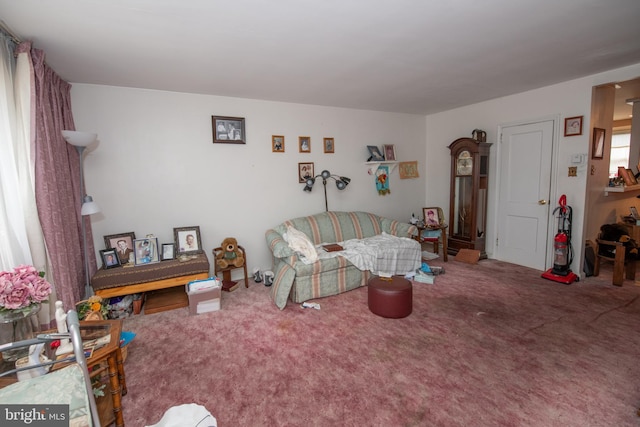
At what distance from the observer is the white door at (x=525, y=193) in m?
3.91

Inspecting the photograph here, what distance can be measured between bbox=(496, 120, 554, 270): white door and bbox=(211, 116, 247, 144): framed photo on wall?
365cm

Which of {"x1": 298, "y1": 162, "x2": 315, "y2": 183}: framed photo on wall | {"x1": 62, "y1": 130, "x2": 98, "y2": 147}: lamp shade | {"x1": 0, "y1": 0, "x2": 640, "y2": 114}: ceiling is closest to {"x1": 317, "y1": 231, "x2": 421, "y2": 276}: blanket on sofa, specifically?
{"x1": 298, "y1": 162, "x2": 315, "y2": 183}: framed photo on wall

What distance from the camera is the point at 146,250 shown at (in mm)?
3277

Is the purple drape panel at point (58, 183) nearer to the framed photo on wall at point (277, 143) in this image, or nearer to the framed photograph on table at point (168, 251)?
the framed photograph on table at point (168, 251)

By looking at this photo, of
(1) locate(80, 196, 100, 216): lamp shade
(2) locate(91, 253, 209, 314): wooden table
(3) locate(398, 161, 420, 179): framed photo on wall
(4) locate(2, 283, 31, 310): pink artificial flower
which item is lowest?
(2) locate(91, 253, 209, 314): wooden table

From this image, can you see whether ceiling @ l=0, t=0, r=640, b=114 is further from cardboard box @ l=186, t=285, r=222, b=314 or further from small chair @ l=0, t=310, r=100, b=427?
cardboard box @ l=186, t=285, r=222, b=314

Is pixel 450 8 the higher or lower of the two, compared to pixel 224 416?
higher

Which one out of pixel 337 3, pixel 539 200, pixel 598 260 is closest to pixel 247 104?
pixel 337 3

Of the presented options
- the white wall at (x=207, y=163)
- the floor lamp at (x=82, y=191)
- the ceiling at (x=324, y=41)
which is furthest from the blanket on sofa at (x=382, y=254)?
the floor lamp at (x=82, y=191)

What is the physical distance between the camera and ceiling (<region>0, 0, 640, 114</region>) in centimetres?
183

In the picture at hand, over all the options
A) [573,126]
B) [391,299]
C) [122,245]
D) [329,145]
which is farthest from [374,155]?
[122,245]

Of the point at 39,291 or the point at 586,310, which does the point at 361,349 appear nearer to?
the point at 39,291

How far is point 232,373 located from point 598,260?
4.42 meters

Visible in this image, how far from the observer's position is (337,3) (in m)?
1.77
